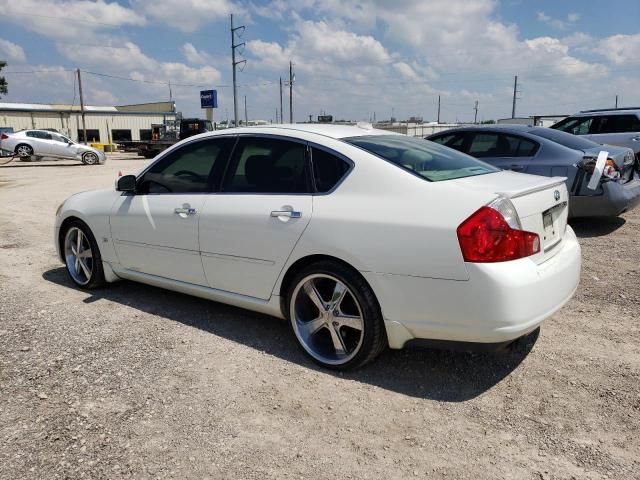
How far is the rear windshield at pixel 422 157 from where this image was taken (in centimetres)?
320

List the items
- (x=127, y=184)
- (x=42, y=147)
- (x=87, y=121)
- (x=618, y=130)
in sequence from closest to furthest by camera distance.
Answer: (x=127, y=184) < (x=618, y=130) < (x=42, y=147) < (x=87, y=121)

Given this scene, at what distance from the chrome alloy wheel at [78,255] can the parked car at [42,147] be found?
880 inches

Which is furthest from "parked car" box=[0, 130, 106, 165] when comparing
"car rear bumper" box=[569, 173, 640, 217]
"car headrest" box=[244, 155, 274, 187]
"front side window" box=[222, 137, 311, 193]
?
"car headrest" box=[244, 155, 274, 187]

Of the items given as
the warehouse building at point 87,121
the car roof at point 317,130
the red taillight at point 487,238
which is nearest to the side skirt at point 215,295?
the car roof at point 317,130

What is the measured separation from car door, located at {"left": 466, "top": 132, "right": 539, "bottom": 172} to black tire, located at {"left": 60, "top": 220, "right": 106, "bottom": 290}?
16.9 feet

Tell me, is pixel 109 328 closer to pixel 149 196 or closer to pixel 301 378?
pixel 149 196

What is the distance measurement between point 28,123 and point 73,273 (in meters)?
57.7

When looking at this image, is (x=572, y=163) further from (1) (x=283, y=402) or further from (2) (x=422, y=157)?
(1) (x=283, y=402)

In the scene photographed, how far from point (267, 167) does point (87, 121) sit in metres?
62.4

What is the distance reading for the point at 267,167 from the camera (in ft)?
11.8

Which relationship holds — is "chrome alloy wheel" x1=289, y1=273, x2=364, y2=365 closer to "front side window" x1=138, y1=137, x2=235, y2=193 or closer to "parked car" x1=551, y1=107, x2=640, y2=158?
"front side window" x1=138, y1=137, x2=235, y2=193

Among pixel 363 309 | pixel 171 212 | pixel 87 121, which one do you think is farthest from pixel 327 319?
pixel 87 121

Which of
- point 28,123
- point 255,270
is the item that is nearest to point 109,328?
point 255,270

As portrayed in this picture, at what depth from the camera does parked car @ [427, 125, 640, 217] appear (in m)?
6.52
